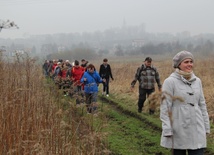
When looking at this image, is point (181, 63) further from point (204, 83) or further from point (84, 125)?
point (204, 83)

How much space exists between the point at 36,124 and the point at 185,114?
1.93 meters

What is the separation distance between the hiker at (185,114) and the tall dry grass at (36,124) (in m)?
0.84

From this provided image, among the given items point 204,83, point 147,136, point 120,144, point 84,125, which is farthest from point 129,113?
point 84,125

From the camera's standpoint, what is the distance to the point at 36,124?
169 inches

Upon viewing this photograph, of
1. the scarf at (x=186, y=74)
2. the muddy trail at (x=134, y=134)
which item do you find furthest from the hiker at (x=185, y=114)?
the muddy trail at (x=134, y=134)

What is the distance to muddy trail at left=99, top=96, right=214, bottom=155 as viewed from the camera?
20.2ft

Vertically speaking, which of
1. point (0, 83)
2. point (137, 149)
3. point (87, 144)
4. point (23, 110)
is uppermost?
point (0, 83)

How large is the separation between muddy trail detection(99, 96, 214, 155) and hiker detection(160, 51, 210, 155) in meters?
0.99

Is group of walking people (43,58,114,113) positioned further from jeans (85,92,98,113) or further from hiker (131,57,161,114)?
hiker (131,57,161,114)

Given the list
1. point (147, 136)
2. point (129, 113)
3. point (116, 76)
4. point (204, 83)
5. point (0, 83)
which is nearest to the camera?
point (0, 83)

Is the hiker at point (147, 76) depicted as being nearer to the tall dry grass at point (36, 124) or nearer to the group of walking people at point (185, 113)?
the tall dry grass at point (36, 124)

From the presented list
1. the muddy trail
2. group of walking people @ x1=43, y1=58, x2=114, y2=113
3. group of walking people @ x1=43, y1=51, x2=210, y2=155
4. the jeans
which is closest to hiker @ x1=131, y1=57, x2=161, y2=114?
the muddy trail

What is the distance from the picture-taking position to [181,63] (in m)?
3.93

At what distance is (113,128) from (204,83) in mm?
Result: 7136
